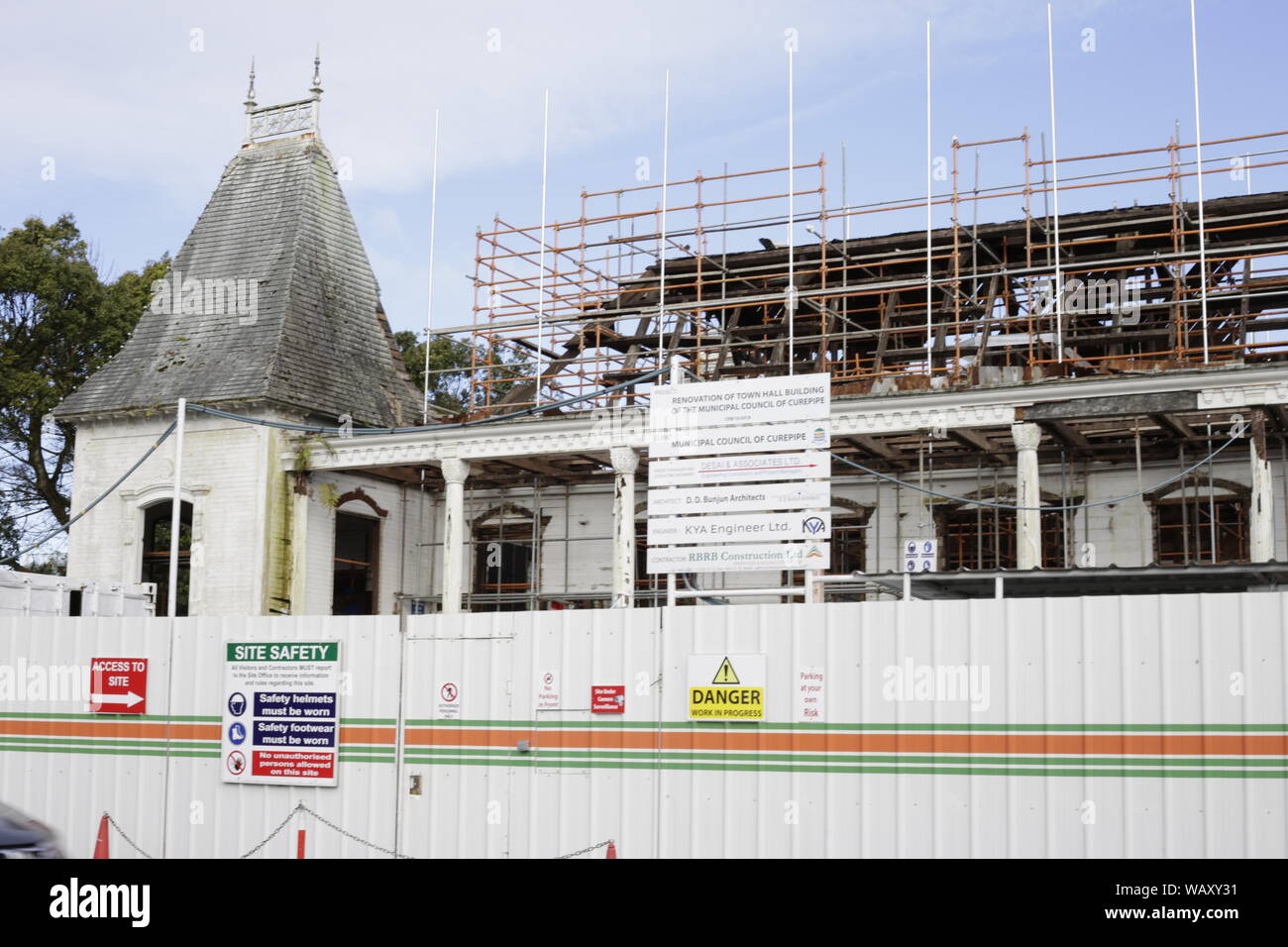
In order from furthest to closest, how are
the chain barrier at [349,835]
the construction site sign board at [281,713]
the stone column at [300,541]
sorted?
1. the stone column at [300,541]
2. the construction site sign board at [281,713]
3. the chain barrier at [349,835]

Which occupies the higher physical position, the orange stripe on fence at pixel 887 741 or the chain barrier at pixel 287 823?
the orange stripe on fence at pixel 887 741

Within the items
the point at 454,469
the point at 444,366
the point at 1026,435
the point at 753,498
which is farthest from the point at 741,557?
the point at 444,366

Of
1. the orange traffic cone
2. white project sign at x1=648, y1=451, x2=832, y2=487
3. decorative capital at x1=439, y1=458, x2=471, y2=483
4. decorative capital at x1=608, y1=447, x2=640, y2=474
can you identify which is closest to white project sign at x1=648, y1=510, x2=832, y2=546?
white project sign at x1=648, y1=451, x2=832, y2=487

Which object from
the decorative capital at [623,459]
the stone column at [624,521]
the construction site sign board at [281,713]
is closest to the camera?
the construction site sign board at [281,713]

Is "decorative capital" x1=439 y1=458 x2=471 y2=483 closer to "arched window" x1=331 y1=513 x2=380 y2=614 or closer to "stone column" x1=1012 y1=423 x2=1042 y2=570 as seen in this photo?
"arched window" x1=331 y1=513 x2=380 y2=614

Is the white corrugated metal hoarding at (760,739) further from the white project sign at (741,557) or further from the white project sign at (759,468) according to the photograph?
the white project sign at (759,468)

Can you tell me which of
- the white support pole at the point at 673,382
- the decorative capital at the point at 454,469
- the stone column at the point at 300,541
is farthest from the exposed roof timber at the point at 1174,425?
the stone column at the point at 300,541

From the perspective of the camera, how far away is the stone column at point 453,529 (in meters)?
29.1

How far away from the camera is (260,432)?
101ft

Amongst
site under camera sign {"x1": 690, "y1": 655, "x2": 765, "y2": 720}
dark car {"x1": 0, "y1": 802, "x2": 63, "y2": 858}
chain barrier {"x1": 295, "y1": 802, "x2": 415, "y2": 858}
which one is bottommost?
chain barrier {"x1": 295, "y1": 802, "x2": 415, "y2": 858}

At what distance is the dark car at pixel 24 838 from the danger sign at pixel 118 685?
320 cm

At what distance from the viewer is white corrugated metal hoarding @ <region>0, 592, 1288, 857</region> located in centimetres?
1179

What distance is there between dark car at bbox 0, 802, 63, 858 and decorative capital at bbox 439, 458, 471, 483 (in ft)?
57.2
